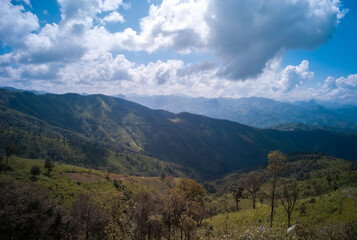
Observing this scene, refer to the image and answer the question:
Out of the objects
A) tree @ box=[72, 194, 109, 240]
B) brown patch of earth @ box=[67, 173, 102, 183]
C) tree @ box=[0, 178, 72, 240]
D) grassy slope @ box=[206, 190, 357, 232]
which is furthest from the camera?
brown patch of earth @ box=[67, 173, 102, 183]

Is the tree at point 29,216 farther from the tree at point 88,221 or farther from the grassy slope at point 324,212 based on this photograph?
the grassy slope at point 324,212

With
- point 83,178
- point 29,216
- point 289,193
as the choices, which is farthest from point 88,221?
point 83,178

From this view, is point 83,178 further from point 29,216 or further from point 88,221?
point 29,216

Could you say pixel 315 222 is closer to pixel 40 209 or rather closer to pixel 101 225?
pixel 101 225

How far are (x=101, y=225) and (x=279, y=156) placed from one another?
114 ft

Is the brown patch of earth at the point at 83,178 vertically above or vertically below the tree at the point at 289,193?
below

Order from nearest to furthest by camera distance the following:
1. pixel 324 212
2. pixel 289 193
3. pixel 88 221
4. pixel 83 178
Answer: pixel 289 193
pixel 324 212
pixel 88 221
pixel 83 178

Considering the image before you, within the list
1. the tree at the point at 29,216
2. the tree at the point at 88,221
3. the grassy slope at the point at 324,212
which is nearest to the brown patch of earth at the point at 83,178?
the tree at the point at 29,216

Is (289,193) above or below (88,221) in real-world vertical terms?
above

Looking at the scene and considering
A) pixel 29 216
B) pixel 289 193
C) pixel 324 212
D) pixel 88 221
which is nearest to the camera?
pixel 289 193

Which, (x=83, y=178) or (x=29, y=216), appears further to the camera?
(x=83, y=178)

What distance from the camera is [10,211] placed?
27297mm

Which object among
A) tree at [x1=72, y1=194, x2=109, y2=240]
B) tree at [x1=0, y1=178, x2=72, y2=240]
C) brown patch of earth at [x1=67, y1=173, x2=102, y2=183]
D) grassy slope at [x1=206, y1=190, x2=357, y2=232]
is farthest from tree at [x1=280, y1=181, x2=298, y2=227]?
brown patch of earth at [x1=67, y1=173, x2=102, y2=183]

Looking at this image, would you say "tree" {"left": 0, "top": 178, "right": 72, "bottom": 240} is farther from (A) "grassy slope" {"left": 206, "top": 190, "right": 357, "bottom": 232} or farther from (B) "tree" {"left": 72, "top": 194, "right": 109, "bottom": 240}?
(A) "grassy slope" {"left": 206, "top": 190, "right": 357, "bottom": 232}
